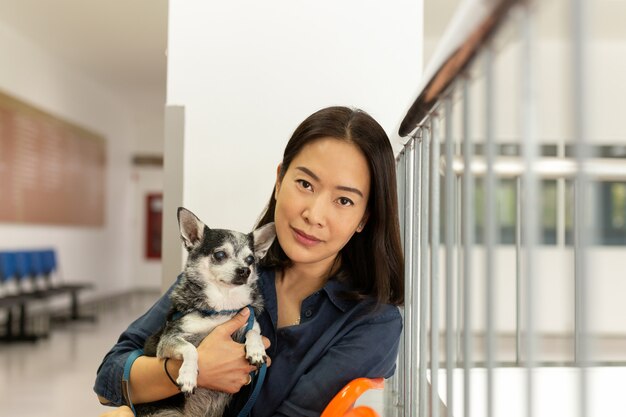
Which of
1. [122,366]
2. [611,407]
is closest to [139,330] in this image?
[122,366]

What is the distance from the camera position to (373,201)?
4.92 feet

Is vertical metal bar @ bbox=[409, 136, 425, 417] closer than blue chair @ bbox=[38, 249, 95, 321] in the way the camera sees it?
Yes

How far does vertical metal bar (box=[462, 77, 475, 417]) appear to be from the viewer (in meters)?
0.91

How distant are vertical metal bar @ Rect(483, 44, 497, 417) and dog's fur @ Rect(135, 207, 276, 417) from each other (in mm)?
685

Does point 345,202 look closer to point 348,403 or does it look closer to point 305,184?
point 305,184

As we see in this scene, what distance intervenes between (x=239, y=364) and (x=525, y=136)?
0.93m

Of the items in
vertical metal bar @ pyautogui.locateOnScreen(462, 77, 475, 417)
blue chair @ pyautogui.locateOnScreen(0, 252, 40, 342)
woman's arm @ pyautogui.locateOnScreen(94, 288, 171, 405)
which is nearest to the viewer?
vertical metal bar @ pyautogui.locateOnScreen(462, 77, 475, 417)

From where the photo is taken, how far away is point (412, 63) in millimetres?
2295

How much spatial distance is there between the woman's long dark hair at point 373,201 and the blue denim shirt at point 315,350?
6cm

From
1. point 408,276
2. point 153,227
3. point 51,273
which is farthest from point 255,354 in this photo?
point 153,227

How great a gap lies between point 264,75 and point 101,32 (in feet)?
19.9

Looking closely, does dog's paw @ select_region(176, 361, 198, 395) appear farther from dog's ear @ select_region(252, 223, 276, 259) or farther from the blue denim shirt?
dog's ear @ select_region(252, 223, 276, 259)

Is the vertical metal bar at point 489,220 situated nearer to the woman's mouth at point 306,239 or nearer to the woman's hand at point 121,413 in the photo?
the woman's mouth at point 306,239

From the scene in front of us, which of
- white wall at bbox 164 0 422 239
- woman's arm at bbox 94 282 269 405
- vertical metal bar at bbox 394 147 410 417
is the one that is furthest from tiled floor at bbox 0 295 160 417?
woman's arm at bbox 94 282 269 405
